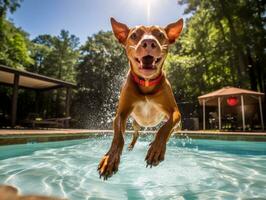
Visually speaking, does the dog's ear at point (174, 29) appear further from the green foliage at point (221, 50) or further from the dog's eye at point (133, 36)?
the green foliage at point (221, 50)

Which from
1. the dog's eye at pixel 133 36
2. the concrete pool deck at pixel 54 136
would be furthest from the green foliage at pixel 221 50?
the dog's eye at pixel 133 36

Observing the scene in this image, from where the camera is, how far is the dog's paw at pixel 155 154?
90.3 inches

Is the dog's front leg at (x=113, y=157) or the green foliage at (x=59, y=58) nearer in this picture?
the dog's front leg at (x=113, y=157)

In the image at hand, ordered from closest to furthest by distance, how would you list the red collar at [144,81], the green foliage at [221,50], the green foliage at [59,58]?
the red collar at [144,81] → the green foliage at [221,50] → the green foliage at [59,58]

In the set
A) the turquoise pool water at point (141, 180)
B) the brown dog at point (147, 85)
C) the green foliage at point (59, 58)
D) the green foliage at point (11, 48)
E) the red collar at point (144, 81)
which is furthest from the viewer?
the green foliage at point (59, 58)

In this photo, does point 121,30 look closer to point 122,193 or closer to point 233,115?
point 122,193

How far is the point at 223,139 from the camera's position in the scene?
10070mm

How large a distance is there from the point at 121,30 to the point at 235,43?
18456 mm

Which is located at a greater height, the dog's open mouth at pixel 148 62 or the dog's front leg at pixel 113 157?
the dog's open mouth at pixel 148 62

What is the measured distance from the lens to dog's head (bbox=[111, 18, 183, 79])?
245cm

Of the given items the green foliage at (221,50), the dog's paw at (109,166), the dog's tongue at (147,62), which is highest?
the green foliage at (221,50)

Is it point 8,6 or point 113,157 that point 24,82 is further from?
point 113,157

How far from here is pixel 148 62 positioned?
2.60 m

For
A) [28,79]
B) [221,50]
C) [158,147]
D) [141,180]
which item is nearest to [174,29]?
[158,147]
